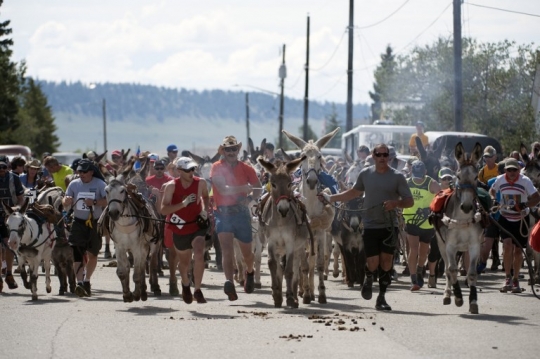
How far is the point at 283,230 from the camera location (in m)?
17.1

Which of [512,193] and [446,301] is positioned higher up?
[512,193]

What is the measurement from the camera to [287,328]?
47.1 ft

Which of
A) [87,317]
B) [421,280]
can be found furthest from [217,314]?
[421,280]

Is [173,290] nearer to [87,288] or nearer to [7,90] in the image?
[87,288]

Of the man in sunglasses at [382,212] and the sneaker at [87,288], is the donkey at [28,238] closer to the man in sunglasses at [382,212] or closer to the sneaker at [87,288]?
the sneaker at [87,288]

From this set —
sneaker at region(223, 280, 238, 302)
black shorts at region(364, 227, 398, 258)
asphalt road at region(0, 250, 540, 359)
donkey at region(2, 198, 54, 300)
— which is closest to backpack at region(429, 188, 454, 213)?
black shorts at region(364, 227, 398, 258)

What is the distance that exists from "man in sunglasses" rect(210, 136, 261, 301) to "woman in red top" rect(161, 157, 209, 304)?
354 mm

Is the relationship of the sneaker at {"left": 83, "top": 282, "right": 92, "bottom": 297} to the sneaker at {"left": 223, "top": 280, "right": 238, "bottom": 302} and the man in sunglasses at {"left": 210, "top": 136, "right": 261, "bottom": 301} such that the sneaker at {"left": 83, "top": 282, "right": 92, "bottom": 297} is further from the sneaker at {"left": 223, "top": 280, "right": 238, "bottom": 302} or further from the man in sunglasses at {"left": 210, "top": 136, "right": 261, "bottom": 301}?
the sneaker at {"left": 223, "top": 280, "right": 238, "bottom": 302}

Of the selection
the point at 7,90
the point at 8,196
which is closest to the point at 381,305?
the point at 8,196

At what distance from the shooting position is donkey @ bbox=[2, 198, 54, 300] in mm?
19922

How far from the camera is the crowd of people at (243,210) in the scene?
55.2 ft

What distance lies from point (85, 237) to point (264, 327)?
218 inches

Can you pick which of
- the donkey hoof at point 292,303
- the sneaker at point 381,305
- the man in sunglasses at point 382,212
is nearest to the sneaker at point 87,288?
the donkey hoof at point 292,303

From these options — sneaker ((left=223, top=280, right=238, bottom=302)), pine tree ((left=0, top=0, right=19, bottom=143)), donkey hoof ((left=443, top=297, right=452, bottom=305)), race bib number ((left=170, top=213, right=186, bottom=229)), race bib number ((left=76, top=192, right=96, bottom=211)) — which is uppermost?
pine tree ((left=0, top=0, right=19, bottom=143))
